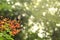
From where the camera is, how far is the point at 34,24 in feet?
32.8

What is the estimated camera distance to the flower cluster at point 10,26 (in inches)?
372

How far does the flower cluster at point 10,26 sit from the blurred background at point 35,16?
0.68 feet

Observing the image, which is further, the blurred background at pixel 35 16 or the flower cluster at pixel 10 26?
the blurred background at pixel 35 16

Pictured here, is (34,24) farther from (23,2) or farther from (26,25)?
(23,2)

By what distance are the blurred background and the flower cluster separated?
0.21 meters

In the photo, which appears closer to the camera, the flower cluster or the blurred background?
the flower cluster

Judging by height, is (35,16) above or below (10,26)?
above

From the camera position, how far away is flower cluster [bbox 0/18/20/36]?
944 centimetres

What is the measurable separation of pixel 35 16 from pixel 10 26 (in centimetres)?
123

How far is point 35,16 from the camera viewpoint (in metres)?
10.1

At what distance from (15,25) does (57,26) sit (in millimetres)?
1829

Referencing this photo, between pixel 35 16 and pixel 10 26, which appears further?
pixel 35 16

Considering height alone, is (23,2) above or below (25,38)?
above

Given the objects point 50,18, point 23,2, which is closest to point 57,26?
point 50,18
